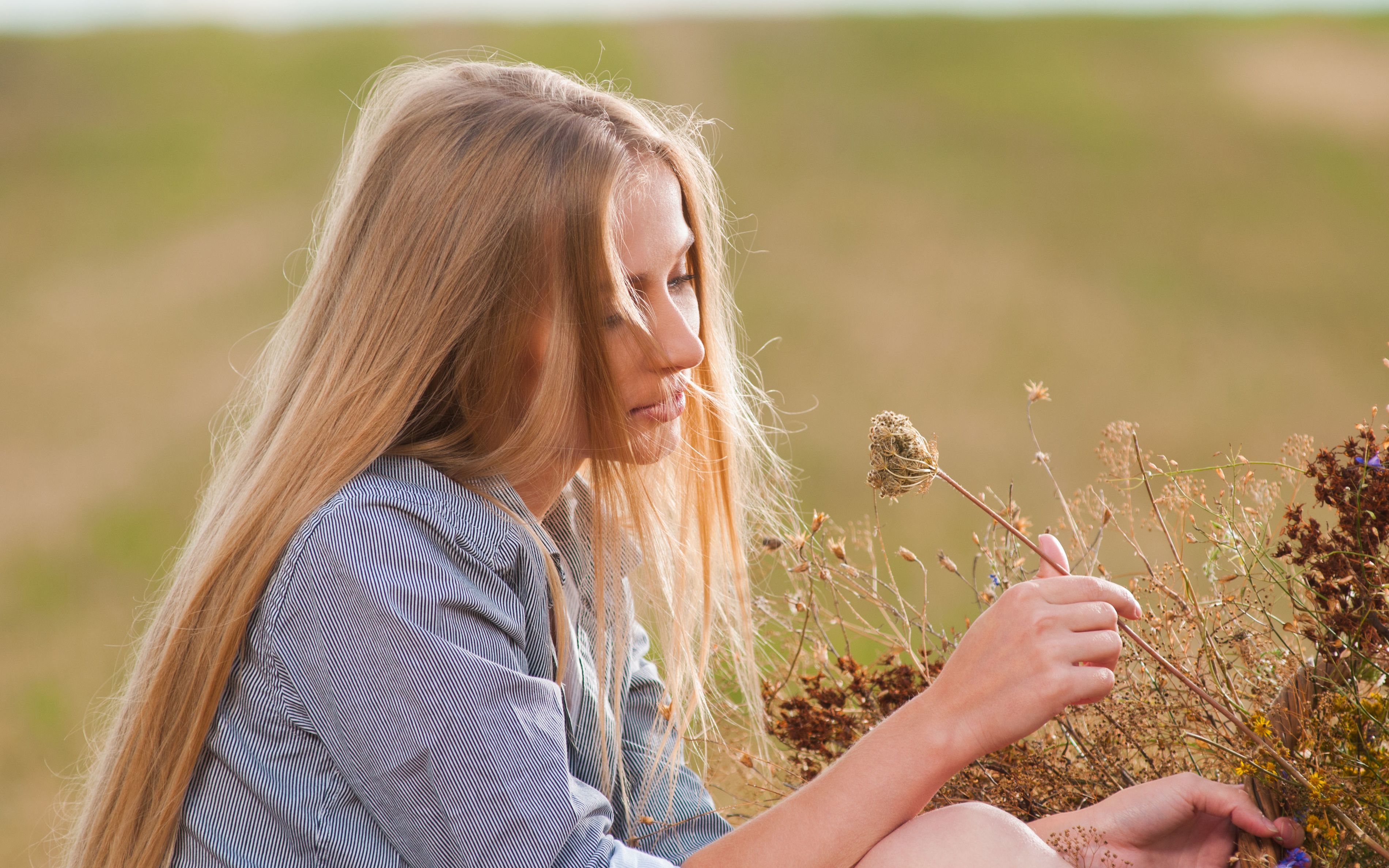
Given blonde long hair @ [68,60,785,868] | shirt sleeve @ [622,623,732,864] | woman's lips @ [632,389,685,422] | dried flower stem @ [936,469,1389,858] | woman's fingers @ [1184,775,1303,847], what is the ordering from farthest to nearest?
shirt sleeve @ [622,623,732,864]
woman's lips @ [632,389,685,422]
blonde long hair @ [68,60,785,868]
woman's fingers @ [1184,775,1303,847]
dried flower stem @ [936,469,1389,858]

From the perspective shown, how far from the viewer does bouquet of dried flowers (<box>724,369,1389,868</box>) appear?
1.10 metres

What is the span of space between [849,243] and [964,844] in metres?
12.0

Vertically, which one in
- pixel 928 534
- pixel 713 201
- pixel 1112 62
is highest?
pixel 1112 62

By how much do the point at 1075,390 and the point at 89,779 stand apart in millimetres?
9279

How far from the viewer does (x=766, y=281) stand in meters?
12.1

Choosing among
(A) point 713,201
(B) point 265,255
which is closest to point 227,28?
(B) point 265,255

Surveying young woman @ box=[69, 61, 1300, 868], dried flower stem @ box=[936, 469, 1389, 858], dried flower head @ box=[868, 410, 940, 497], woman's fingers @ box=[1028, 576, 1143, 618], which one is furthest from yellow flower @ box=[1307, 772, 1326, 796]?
dried flower head @ box=[868, 410, 940, 497]

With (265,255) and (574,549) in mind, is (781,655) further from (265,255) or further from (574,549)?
(265,255)

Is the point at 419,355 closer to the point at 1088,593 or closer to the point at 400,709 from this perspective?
the point at 400,709

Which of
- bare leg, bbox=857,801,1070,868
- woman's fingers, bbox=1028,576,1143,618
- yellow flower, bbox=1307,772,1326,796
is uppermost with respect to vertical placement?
woman's fingers, bbox=1028,576,1143,618

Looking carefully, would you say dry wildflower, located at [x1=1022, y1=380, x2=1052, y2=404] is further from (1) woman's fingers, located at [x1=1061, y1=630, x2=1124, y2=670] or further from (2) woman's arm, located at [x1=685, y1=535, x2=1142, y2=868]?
(1) woman's fingers, located at [x1=1061, y1=630, x2=1124, y2=670]

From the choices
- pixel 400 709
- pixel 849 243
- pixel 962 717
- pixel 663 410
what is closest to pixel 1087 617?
pixel 962 717

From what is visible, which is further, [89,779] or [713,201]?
[713,201]

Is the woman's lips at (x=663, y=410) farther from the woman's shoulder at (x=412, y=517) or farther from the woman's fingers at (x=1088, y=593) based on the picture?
the woman's fingers at (x=1088, y=593)
